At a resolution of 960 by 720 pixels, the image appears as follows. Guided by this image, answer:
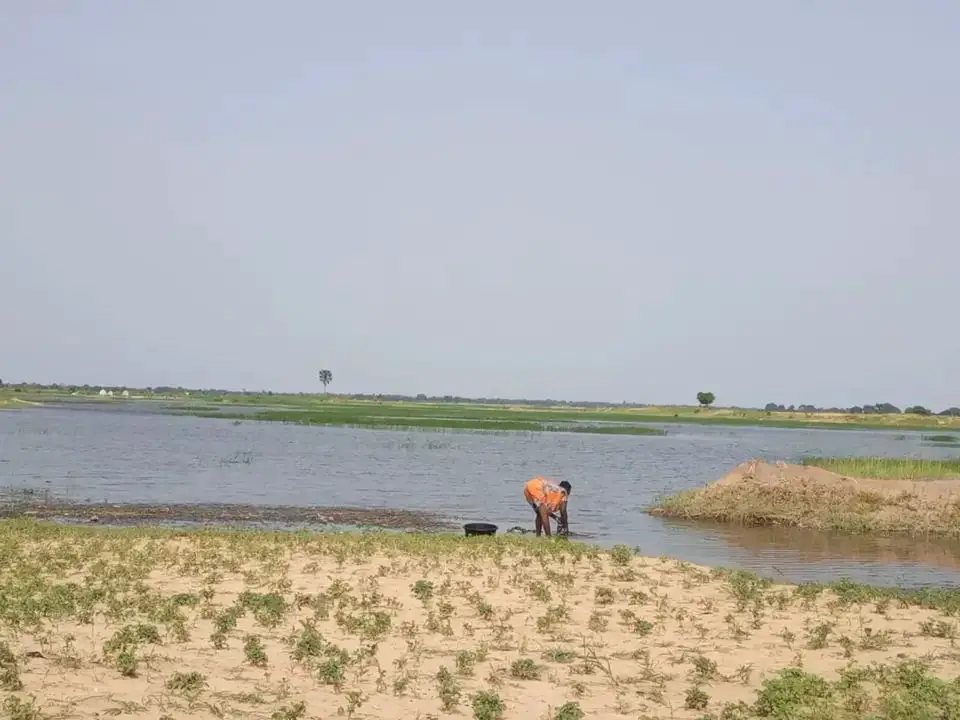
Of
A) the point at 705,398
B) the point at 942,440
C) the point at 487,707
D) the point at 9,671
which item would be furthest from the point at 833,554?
the point at 705,398

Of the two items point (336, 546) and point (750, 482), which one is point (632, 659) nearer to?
point (336, 546)

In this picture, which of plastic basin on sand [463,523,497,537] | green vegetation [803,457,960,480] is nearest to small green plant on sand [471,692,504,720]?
plastic basin on sand [463,523,497,537]

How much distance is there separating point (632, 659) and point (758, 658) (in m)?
1.30

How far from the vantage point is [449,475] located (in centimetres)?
3819

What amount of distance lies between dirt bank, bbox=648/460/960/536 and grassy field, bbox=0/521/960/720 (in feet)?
35.9

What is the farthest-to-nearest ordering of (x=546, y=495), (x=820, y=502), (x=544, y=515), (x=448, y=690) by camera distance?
(x=820, y=502) → (x=546, y=495) → (x=544, y=515) → (x=448, y=690)

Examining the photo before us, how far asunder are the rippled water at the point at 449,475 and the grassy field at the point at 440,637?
5701 millimetres

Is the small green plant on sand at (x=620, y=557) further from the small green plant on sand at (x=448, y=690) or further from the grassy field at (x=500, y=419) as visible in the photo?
the grassy field at (x=500, y=419)

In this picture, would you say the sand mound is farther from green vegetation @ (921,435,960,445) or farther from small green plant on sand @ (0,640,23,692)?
green vegetation @ (921,435,960,445)

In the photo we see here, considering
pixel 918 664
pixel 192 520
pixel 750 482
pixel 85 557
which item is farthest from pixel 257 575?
pixel 750 482

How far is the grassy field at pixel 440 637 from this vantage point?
8.34 metres

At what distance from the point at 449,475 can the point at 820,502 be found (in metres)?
15.6

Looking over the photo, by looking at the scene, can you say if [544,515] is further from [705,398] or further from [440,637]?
[705,398]

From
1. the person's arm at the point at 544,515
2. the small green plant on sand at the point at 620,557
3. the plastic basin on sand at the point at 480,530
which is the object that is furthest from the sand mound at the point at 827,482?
the small green plant on sand at the point at 620,557
